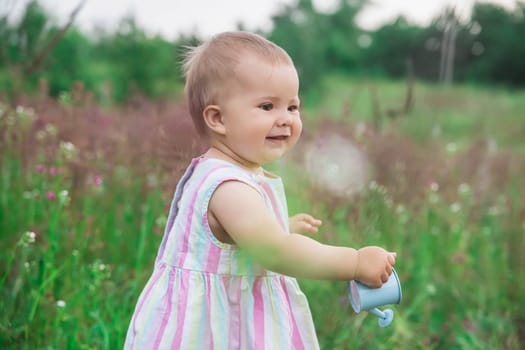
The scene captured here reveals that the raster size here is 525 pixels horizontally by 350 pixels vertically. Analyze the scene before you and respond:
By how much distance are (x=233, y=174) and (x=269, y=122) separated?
5.9 inches

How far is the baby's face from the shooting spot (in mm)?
1563

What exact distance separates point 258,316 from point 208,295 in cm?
12

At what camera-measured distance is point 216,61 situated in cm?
158

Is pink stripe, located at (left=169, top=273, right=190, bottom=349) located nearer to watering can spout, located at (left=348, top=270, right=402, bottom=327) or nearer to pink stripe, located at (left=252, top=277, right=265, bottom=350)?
pink stripe, located at (left=252, top=277, right=265, bottom=350)

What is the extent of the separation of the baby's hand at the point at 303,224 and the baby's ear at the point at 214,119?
37 cm

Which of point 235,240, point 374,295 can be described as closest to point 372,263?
point 374,295

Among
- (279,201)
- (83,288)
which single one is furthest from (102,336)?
(279,201)

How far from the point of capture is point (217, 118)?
1613mm

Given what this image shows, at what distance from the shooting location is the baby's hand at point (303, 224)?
5.93 ft

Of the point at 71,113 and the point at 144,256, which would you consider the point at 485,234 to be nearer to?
the point at 144,256

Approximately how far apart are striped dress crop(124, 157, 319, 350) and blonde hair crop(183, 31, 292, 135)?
0.15m

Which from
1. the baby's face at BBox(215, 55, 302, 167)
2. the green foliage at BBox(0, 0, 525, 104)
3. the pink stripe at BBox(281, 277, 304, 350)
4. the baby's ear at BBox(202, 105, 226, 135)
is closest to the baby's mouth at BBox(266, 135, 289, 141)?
the baby's face at BBox(215, 55, 302, 167)

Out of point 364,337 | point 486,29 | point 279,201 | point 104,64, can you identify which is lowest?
point 364,337

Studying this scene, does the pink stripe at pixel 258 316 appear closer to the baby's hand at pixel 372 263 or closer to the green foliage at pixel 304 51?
the baby's hand at pixel 372 263
